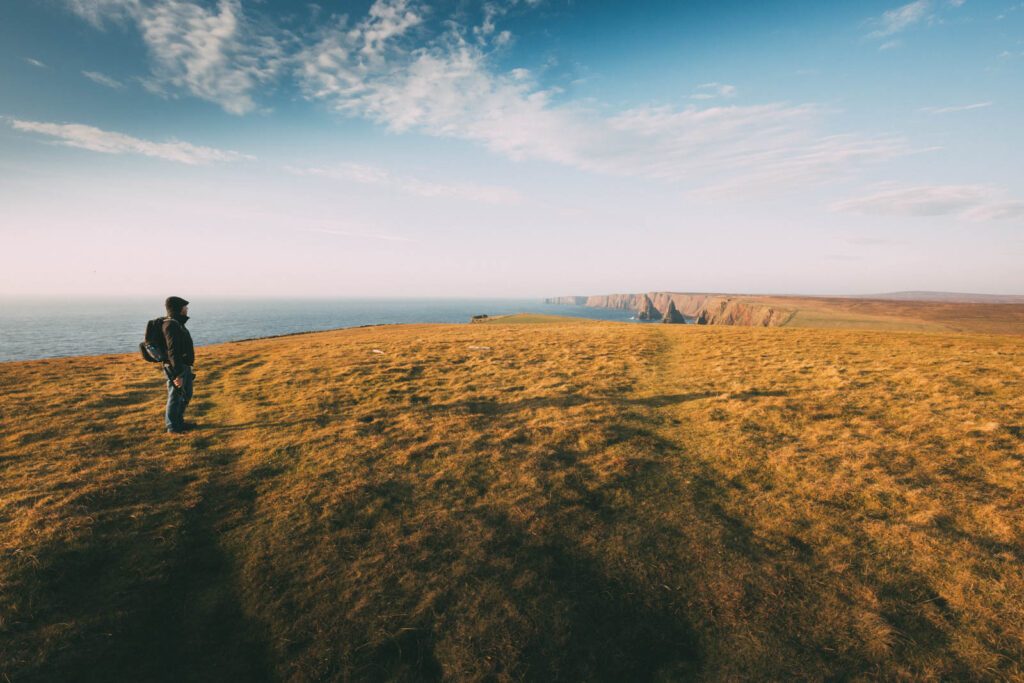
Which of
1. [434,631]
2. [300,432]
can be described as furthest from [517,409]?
[434,631]

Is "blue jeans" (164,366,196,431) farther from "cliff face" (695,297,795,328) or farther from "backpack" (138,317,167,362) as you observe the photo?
"cliff face" (695,297,795,328)

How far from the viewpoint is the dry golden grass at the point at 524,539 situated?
4.63m

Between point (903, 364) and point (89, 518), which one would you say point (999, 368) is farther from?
point (89, 518)

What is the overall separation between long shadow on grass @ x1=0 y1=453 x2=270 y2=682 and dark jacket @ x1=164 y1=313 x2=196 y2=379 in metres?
5.22

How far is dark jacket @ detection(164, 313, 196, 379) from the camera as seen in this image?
1124 cm

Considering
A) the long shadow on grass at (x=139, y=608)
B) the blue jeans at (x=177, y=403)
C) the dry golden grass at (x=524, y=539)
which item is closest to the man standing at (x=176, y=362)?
the blue jeans at (x=177, y=403)

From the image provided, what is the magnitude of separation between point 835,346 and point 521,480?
77.7 ft

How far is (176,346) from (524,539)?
11.7 metres

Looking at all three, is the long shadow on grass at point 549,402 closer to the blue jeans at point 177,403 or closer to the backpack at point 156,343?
the blue jeans at point 177,403

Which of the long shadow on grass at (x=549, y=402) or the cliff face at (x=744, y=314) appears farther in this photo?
the cliff face at (x=744, y=314)

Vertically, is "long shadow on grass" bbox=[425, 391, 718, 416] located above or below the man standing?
below

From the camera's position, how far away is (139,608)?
16.8 ft

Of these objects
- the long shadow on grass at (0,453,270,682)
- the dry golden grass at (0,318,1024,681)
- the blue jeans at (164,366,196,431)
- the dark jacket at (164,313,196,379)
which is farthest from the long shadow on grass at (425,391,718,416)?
the long shadow on grass at (0,453,270,682)

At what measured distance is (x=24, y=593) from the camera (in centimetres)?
513
